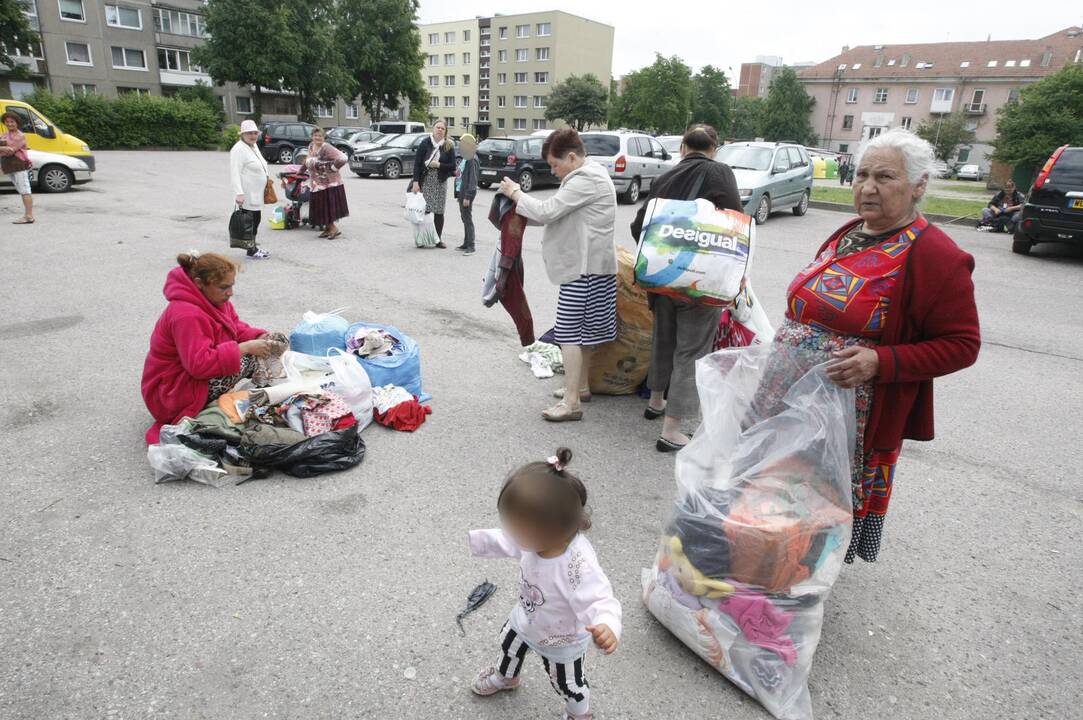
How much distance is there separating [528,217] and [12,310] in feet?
17.7

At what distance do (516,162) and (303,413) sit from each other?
15077mm

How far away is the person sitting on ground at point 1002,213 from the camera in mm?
13514

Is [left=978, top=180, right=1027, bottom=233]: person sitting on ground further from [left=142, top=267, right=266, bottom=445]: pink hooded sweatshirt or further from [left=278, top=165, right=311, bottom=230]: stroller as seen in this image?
[left=142, top=267, right=266, bottom=445]: pink hooded sweatshirt

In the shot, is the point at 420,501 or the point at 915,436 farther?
the point at 420,501

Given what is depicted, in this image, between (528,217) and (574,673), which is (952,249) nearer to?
(574,673)

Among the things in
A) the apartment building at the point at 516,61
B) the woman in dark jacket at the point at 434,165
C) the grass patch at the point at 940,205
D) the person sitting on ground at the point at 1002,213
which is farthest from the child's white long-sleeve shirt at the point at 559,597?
the apartment building at the point at 516,61

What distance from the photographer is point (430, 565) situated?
9.19 feet

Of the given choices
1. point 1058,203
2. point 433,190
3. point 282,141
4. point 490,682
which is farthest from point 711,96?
point 490,682

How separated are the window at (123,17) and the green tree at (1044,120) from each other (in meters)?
51.8

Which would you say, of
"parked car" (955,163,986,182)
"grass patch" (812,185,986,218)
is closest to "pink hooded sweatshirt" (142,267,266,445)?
"grass patch" (812,185,986,218)

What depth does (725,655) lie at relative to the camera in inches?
87.0

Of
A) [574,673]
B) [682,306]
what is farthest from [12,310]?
[574,673]

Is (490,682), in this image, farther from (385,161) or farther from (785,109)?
(785,109)

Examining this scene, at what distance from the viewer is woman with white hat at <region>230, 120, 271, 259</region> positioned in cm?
826
